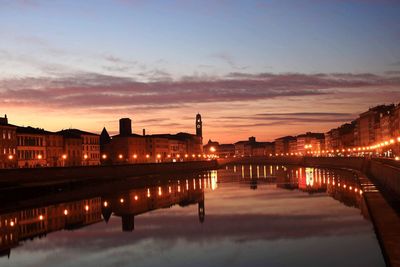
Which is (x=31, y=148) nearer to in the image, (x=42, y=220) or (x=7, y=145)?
(x=7, y=145)

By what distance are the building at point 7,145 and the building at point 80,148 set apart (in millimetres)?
21117

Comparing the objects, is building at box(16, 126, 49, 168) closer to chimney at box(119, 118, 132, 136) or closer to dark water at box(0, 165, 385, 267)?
dark water at box(0, 165, 385, 267)

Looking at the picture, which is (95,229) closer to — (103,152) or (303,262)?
(303,262)

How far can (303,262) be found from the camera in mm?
24078

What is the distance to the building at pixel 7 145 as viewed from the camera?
3538 inches

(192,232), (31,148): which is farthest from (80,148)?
(192,232)

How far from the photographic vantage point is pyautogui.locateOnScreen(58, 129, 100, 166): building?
118 metres

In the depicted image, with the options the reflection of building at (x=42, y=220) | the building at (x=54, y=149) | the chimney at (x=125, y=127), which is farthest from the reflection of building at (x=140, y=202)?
the chimney at (x=125, y=127)

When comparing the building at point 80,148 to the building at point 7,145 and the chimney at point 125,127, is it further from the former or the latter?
the chimney at point 125,127

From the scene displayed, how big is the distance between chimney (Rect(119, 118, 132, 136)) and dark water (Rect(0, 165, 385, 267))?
343 ft

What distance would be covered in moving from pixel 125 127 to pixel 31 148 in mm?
59390

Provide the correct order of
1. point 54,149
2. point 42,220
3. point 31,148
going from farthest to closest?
point 54,149 → point 31,148 → point 42,220

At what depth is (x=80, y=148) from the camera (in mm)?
125312

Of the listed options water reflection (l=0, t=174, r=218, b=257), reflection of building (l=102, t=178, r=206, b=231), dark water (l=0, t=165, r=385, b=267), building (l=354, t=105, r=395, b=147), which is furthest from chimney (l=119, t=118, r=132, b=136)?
dark water (l=0, t=165, r=385, b=267)
